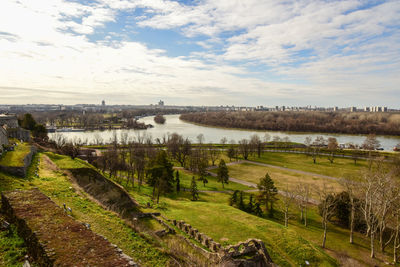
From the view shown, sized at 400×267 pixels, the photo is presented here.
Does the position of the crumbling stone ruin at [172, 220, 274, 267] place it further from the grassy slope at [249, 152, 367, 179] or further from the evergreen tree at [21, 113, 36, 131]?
the evergreen tree at [21, 113, 36, 131]

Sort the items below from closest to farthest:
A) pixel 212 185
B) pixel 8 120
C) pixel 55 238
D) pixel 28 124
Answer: pixel 55 238
pixel 212 185
pixel 8 120
pixel 28 124

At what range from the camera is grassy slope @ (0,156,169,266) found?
9.76m

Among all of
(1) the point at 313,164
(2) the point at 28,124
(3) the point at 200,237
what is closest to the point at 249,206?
(3) the point at 200,237

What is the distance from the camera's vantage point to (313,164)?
52.4 meters

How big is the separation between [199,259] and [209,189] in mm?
22640

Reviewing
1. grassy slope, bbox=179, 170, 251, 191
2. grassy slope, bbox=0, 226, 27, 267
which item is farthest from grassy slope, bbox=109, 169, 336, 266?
grassy slope, bbox=179, 170, 251, 191

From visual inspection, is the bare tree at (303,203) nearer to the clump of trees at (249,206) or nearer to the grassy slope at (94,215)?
the clump of trees at (249,206)

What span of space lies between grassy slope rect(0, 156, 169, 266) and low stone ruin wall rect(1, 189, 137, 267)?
6.23ft

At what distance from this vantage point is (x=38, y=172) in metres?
18.5

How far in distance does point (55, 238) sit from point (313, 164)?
5477 centimetres

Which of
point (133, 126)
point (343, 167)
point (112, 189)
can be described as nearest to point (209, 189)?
point (112, 189)

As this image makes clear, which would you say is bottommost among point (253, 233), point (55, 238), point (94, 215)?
point (253, 233)

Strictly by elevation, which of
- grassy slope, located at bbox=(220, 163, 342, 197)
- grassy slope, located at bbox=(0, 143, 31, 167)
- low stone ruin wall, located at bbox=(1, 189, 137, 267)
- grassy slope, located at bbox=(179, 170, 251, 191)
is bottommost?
grassy slope, located at bbox=(179, 170, 251, 191)

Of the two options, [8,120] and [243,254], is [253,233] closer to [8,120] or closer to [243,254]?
[243,254]
